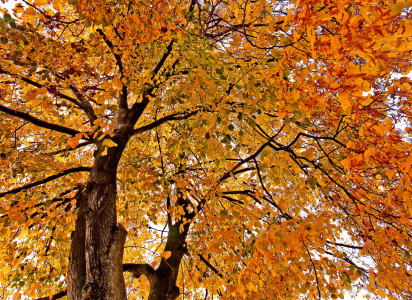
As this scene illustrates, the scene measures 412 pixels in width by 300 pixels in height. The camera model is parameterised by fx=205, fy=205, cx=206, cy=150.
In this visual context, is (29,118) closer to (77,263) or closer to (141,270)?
(77,263)

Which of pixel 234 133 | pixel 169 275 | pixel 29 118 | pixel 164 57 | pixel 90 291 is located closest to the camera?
pixel 90 291

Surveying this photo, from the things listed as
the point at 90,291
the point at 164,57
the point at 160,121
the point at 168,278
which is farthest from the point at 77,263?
the point at 164,57

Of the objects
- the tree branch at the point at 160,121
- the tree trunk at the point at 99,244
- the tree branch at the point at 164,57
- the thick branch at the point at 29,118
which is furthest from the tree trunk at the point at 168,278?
the tree branch at the point at 164,57

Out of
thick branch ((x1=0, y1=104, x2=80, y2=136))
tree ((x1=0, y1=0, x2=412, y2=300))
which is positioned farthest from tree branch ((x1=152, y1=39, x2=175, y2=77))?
thick branch ((x1=0, y1=104, x2=80, y2=136))

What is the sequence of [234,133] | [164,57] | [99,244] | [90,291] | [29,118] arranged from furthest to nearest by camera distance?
[164,57]
[234,133]
[29,118]
[99,244]
[90,291]

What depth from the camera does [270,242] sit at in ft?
8.84

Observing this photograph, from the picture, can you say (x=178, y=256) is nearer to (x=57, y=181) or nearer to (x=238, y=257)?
(x=238, y=257)

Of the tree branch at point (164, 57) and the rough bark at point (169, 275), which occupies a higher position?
the tree branch at point (164, 57)

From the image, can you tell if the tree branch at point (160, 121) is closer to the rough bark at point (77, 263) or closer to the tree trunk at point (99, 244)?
the tree trunk at point (99, 244)

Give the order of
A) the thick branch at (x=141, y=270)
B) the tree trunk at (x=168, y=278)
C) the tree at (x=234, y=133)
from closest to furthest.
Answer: the tree at (x=234, y=133)
the thick branch at (x=141, y=270)
the tree trunk at (x=168, y=278)

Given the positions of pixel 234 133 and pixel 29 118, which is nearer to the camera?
pixel 29 118

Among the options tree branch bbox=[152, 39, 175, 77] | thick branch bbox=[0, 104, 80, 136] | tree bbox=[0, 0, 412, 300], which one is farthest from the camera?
tree branch bbox=[152, 39, 175, 77]

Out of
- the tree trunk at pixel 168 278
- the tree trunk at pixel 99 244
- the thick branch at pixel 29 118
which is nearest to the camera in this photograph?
the tree trunk at pixel 99 244

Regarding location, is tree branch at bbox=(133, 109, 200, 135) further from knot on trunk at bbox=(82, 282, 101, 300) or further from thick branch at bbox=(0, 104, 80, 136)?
knot on trunk at bbox=(82, 282, 101, 300)
